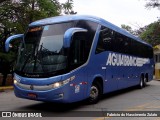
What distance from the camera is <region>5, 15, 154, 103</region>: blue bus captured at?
367 inches

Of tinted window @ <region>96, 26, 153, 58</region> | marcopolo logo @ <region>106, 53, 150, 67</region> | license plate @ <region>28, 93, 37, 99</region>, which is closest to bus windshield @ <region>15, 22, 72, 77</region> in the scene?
license plate @ <region>28, 93, 37, 99</region>

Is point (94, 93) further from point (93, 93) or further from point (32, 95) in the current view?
point (32, 95)

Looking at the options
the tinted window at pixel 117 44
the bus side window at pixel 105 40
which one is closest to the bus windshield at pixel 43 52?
the bus side window at pixel 105 40

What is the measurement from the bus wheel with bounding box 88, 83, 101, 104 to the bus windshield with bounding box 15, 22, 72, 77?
2.27 metres

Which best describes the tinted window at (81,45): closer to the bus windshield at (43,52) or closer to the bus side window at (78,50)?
the bus side window at (78,50)

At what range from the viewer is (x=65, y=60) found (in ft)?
31.0

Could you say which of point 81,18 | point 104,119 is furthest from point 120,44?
point 104,119

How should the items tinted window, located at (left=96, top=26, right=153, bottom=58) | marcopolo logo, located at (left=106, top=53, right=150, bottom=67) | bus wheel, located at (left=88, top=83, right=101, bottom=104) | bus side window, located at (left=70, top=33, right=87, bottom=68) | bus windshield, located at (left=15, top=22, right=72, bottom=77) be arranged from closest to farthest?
bus windshield, located at (left=15, top=22, right=72, bottom=77) → bus side window, located at (left=70, top=33, right=87, bottom=68) → bus wheel, located at (left=88, top=83, right=101, bottom=104) → tinted window, located at (left=96, top=26, right=153, bottom=58) → marcopolo logo, located at (left=106, top=53, right=150, bottom=67)

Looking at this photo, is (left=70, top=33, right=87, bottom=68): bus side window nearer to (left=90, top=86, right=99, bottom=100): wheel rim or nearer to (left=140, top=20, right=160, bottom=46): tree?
(left=90, top=86, right=99, bottom=100): wheel rim

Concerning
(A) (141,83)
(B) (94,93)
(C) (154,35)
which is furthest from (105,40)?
(C) (154,35)

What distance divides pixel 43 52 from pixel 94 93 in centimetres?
286

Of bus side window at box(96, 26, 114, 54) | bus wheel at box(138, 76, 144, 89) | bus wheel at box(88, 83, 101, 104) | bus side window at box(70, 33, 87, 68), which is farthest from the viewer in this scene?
bus wheel at box(138, 76, 144, 89)

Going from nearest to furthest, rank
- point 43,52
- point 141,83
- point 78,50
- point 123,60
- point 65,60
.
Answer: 1. point 65,60
2. point 43,52
3. point 78,50
4. point 123,60
5. point 141,83

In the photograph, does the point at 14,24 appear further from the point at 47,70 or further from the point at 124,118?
the point at 124,118
